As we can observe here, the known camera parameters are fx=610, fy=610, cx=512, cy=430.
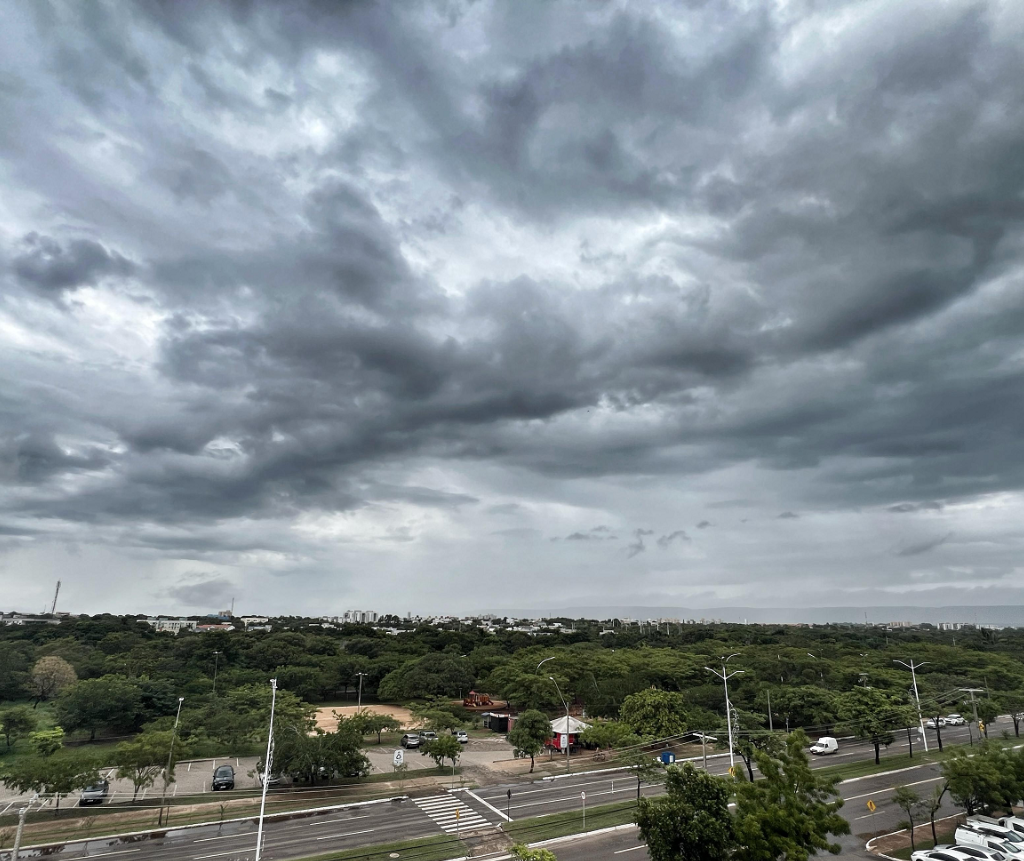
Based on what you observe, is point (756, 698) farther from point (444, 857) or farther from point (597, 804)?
point (444, 857)

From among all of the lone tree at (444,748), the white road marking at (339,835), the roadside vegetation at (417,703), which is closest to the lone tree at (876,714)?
the roadside vegetation at (417,703)

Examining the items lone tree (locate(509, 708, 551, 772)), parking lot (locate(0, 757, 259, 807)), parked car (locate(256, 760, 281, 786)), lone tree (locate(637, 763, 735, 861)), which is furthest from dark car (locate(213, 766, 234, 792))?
lone tree (locate(637, 763, 735, 861))

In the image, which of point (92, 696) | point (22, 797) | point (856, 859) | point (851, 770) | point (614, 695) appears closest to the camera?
point (856, 859)

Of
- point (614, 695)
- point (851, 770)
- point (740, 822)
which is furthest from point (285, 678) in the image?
point (740, 822)

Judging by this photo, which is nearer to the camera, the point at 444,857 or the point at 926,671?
the point at 444,857

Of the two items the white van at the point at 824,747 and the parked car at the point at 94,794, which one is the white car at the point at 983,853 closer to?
the white van at the point at 824,747

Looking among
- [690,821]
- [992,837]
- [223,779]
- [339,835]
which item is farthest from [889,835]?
[223,779]
